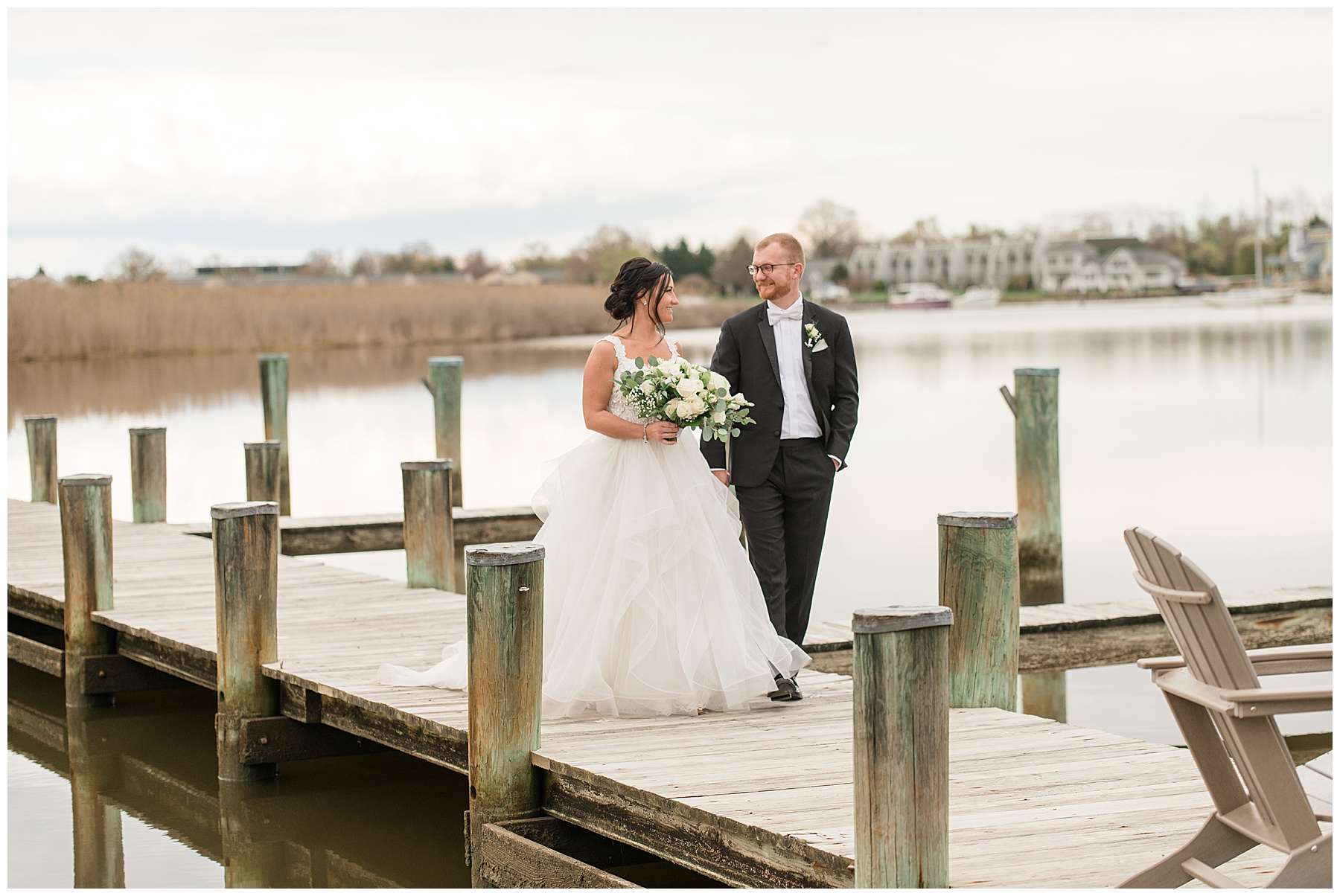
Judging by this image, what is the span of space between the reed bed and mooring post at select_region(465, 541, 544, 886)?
23.1m

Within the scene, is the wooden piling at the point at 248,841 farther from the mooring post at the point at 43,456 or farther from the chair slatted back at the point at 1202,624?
the mooring post at the point at 43,456

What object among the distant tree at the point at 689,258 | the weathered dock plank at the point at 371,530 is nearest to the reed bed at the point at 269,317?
the weathered dock plank at the point at 371,530

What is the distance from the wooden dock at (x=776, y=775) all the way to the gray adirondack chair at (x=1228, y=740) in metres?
0.31

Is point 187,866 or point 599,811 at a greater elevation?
point 599,811

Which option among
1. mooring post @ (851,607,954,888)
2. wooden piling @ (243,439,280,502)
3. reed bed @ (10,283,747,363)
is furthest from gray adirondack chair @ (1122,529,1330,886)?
reed bed @ (10,283,747,363)

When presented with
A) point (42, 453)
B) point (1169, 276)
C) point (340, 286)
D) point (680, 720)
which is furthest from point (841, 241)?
point (680, 720)

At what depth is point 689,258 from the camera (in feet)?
303

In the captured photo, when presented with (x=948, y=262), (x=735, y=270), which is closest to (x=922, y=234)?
(x=948, y=262)

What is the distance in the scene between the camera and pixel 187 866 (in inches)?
263

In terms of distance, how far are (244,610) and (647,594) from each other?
2103mm

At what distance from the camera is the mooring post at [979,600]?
592cm

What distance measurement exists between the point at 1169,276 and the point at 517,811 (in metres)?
123

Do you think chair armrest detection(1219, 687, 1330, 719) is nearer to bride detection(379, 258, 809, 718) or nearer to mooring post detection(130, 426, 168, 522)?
bride detection(379, 258, 809, 718)

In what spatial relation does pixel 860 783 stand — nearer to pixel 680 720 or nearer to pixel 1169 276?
pixel 680 720
